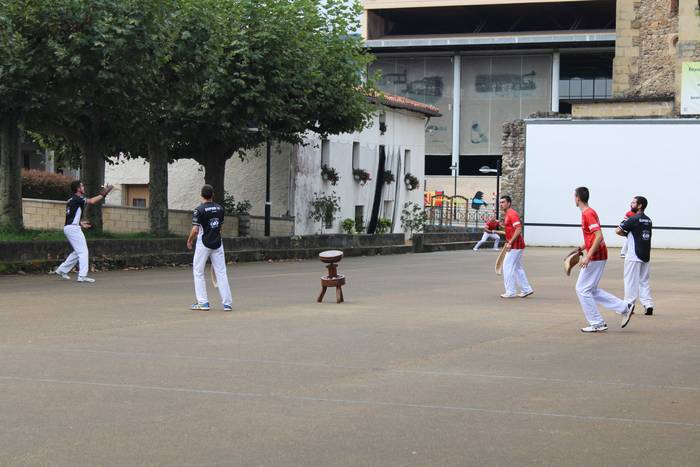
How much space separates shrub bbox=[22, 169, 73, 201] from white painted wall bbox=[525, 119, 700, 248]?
18991mm

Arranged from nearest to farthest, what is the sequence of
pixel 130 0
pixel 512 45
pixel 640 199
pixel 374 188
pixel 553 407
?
pixel 553 407 < pixel 640 199 < pixel 130 0 < pixel 374 188 < pixel 512 45

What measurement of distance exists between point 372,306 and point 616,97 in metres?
36.4

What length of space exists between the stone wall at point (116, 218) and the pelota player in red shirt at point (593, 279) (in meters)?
25.5

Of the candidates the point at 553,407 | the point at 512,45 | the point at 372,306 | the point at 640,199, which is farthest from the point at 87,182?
the point at 512,45

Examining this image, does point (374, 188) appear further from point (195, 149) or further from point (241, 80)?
point (241, 80)

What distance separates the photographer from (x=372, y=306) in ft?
54.3

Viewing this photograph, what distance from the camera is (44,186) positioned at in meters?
42.8

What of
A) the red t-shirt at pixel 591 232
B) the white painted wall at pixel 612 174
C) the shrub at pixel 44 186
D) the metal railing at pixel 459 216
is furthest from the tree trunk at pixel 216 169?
the metal railing at pixel 459 216

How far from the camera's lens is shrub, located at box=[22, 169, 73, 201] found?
4244 cm

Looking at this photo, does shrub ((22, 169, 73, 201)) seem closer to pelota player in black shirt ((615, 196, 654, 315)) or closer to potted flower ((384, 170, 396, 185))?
potted flower ((384, 170, 396, 185))

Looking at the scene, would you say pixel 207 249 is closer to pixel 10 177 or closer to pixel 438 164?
pixel 10 177

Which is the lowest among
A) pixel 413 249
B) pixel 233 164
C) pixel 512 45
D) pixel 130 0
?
pixel 413 249

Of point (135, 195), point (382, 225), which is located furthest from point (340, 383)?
point (382, 225)

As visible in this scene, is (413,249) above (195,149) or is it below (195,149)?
below
